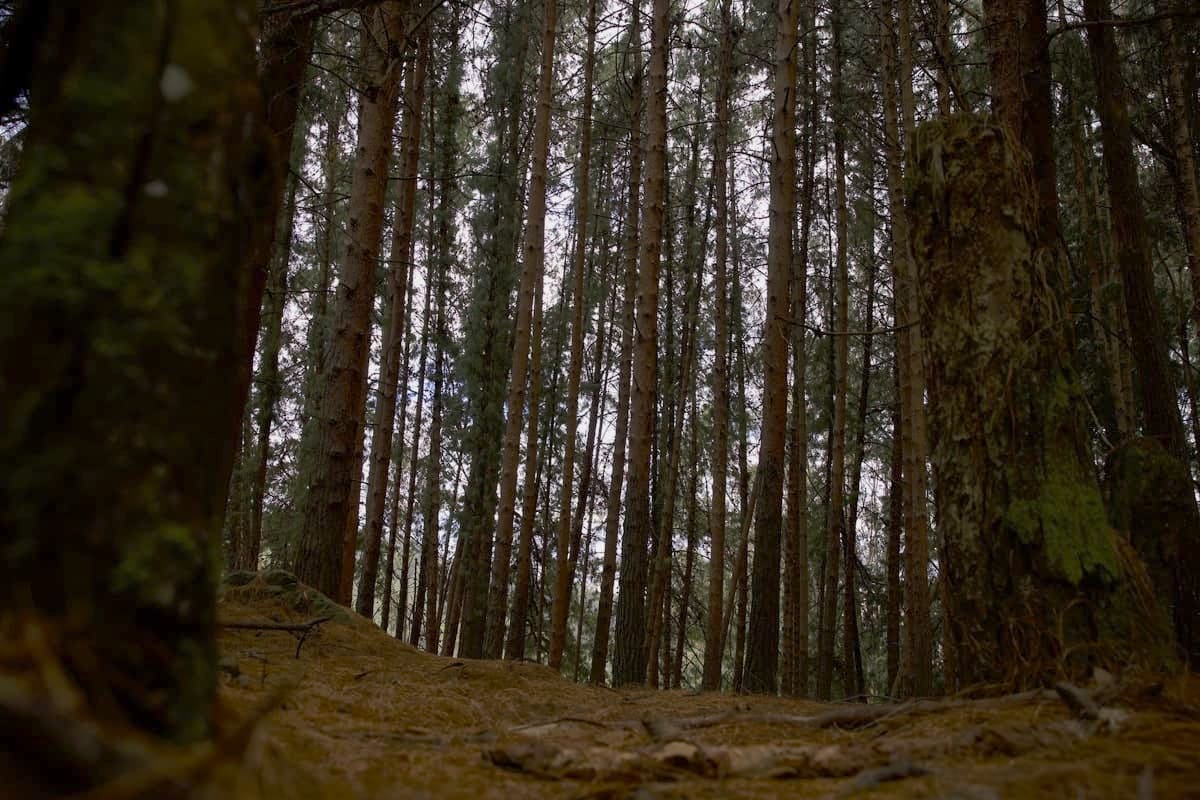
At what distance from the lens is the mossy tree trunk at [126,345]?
1.13 metres

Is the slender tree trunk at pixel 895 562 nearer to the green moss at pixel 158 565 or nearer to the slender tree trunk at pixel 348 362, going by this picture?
the slender tree trunk at pixel 348 362

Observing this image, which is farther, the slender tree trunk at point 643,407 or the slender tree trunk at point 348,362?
the slender tree trunk at point 643,407

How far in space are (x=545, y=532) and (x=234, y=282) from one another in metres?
18.2

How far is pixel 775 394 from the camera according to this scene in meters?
8.31

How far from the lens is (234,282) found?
1.47 meters

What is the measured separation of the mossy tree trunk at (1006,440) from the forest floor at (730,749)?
0.32 meters

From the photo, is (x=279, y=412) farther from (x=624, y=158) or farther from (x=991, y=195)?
(x=991, y=195)

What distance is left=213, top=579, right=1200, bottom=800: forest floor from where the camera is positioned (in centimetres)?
168

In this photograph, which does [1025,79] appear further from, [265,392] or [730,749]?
[265,392]

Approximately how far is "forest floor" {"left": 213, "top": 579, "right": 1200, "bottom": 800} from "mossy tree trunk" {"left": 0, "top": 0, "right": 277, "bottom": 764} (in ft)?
0.85

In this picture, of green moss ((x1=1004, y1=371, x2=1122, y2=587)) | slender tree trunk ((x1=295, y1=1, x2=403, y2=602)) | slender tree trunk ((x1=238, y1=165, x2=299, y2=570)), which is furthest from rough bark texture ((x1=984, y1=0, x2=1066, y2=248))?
slender tree trunk ((x1=238, y1=165, x2=299, y2=570))

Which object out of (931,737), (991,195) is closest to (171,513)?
(931,737)

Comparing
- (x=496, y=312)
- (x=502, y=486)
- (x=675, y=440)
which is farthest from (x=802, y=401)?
(x=496, y=312)

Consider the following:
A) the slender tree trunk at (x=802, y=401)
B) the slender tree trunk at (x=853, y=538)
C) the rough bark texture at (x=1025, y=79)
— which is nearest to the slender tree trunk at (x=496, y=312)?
the slender tree trunk at (x=802, y=401)
